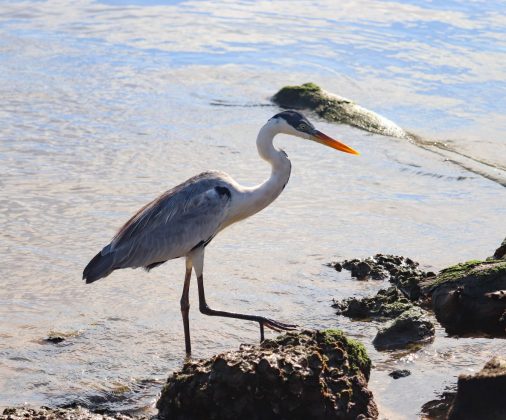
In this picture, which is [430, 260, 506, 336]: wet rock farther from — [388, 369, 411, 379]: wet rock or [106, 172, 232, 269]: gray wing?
[106, 172, 232, 269]: gray wing

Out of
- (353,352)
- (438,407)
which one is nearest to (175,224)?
(353,352)

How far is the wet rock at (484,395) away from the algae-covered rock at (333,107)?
892cm

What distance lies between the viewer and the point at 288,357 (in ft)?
19.9

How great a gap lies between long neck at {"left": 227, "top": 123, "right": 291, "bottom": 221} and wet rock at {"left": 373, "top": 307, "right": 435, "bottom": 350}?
4.99 ft

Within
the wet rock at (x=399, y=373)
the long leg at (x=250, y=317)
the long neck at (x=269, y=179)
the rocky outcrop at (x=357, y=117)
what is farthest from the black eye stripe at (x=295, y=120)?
the rocky outcrop at (x=357, y=117)

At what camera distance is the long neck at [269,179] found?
8438 mm

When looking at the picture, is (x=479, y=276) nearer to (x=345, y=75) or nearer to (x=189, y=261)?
(x=189, y=261)

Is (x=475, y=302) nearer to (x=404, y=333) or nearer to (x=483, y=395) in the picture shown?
(x=404, y=333)

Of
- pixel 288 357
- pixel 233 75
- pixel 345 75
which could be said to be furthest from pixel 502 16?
pixel 288 357

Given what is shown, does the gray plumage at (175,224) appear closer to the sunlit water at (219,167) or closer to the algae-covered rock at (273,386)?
the sunlit water at (219,167)

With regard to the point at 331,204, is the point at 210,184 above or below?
above

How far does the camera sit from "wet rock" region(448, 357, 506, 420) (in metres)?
5.74

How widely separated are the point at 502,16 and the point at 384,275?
46.9ft

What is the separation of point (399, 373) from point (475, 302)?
40.9 inches
